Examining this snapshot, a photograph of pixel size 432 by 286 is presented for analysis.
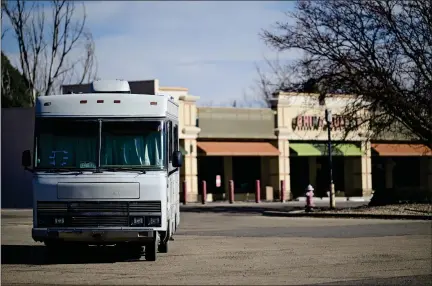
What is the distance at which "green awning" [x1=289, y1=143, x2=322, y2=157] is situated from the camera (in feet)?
159

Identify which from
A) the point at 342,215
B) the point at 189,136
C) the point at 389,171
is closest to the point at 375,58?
the point at 342,215

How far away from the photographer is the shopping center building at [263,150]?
42812mm

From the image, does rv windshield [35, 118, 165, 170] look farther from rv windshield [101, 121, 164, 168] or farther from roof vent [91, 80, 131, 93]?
roof vent [91, 80, 131, 93]

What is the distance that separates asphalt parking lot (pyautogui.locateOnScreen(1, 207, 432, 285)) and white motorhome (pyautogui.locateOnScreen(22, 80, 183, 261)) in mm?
685

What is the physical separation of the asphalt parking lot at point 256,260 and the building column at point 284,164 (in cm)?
2346

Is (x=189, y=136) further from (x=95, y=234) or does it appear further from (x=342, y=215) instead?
(x=95, y=234)

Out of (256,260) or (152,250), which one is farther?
(256,260)

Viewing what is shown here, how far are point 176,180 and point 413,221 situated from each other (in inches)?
480

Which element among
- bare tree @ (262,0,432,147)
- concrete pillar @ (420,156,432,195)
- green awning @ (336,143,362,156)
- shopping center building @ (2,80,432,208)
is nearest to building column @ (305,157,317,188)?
shopping center building @ (2,80,432,208)

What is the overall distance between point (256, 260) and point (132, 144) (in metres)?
3.20

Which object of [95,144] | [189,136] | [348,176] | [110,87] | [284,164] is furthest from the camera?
[348,176]

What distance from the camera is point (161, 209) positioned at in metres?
14.3

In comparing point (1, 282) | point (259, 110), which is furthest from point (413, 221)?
point (259, 110)

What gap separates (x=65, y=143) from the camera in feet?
48.1
